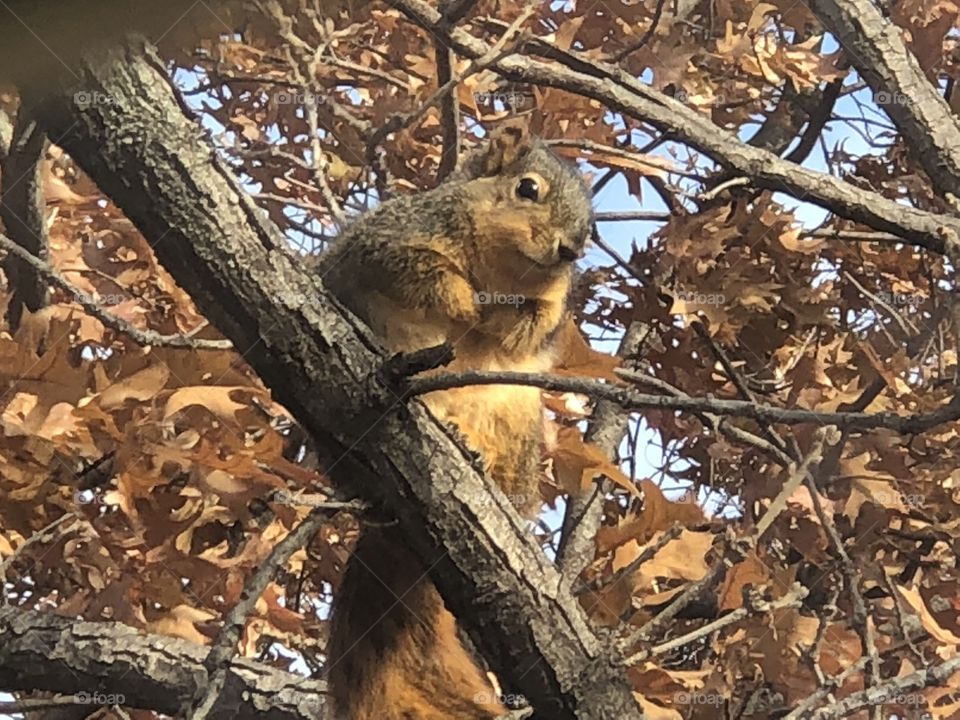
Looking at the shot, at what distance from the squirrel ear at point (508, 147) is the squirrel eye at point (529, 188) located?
0.25 ft

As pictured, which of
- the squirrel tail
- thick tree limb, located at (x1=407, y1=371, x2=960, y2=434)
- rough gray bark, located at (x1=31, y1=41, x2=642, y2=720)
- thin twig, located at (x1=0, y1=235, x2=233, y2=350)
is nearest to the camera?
thick tree limb, located at (x1=407, y1=371, x2=960, y2=434)

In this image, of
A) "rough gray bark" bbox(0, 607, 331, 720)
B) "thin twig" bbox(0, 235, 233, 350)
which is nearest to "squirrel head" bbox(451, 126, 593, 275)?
"thin twig" bbox(0, 235, 233, 350)

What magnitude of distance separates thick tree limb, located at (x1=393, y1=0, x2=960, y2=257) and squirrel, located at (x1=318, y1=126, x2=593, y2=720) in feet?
0.49

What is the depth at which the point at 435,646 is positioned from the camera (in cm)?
181

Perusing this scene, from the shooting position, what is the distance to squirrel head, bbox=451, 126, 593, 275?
211 cm

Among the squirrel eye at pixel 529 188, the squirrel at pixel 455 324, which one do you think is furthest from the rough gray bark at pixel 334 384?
the squirrel eye at pixel 529 188

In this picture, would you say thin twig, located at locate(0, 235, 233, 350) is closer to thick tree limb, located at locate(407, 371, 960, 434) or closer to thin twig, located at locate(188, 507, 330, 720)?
thin twig, located at locate(188, 507, 330, 720)

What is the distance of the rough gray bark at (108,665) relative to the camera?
5.94 feet

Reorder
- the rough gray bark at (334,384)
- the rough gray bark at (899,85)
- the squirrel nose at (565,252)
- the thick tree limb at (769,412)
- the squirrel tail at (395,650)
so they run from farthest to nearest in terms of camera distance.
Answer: the rough gray bark at (899,85) < the squirrel nose at (565,252) < the squirrel tail at (395,650) < the rough gray bark at (334,384) < the thick tree limb at (769,412)

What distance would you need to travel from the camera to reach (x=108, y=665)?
1817 millimetres

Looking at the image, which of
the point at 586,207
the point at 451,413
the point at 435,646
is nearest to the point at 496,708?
the point at 435,646

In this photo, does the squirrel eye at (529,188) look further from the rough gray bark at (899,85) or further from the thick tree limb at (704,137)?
the rough gray bark at (899,85)

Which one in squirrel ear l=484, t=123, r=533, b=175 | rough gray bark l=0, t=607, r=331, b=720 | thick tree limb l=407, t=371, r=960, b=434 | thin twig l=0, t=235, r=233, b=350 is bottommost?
thick tree limb l=407, t=371, r=960, b=434

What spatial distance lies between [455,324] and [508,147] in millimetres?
439
